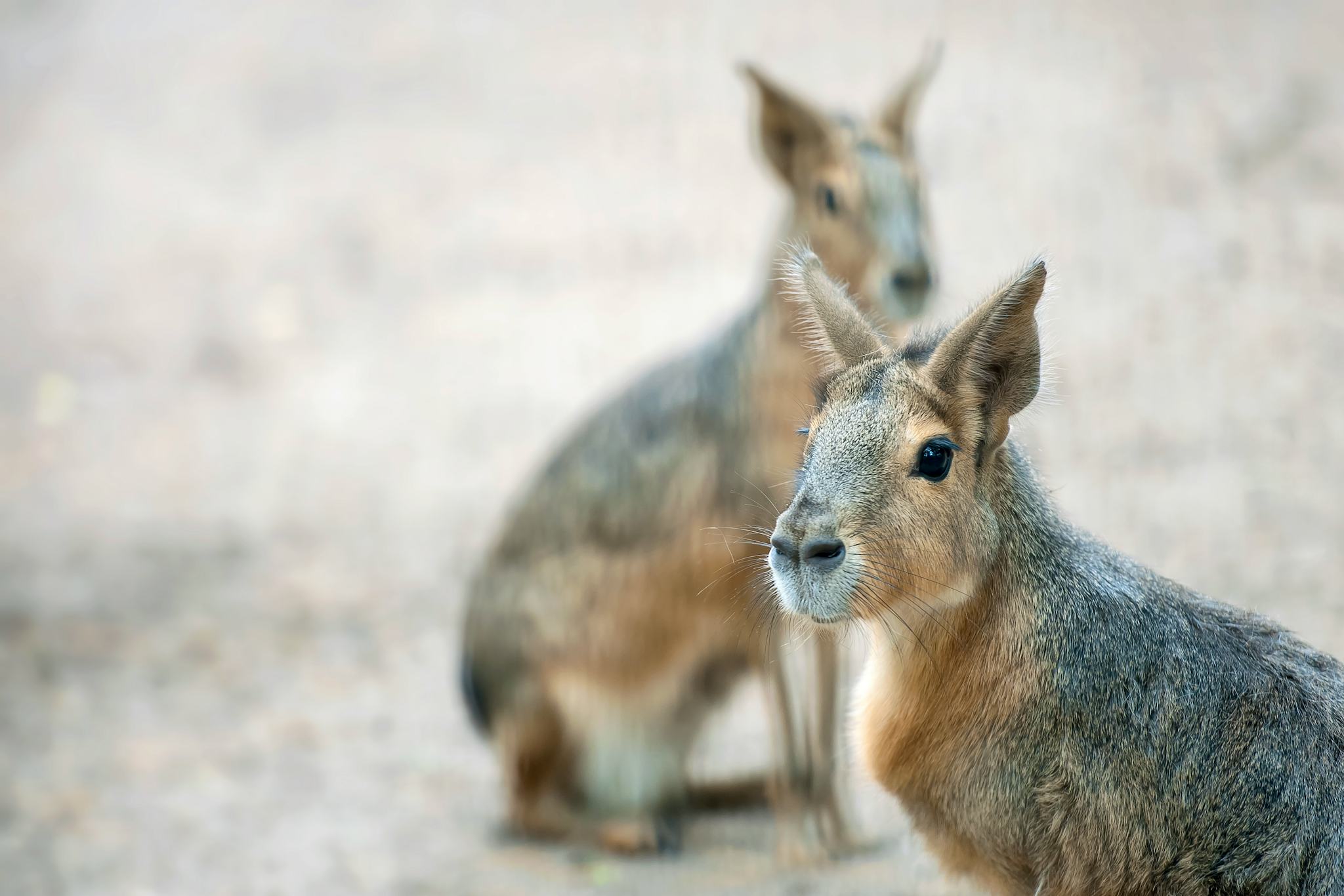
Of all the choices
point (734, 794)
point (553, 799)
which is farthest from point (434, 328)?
point (734, 794)

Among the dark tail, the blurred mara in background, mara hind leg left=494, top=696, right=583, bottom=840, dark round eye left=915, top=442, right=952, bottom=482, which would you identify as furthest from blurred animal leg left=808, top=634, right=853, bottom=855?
dark round eye left=915, top=442, right=952, bottom=482

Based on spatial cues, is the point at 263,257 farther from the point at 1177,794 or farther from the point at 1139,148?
the point at 1177,794

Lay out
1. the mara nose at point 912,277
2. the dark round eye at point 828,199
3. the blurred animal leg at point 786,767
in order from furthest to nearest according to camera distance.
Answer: the blurred animal leg at point 786,767, the dark round eye at point 828,199, the mara nose at point 912,277

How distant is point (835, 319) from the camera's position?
3369 millimetres

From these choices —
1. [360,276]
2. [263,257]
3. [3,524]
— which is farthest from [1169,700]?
[263,257]

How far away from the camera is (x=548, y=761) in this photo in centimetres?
520

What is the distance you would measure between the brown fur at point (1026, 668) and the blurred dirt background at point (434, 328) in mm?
709

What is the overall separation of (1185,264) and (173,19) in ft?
30.6

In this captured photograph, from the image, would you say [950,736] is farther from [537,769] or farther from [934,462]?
[537,769]

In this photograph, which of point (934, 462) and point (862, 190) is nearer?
point (934, 462)

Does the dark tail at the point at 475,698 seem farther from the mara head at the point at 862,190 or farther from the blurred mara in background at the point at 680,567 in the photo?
the mara head at the point at 862,190

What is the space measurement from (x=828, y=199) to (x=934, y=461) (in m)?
1.85

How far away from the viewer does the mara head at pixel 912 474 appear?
9.75ft

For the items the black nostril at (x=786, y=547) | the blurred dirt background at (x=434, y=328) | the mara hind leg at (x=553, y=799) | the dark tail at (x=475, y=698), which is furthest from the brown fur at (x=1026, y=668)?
the dark tail at (x=475, y=698)
